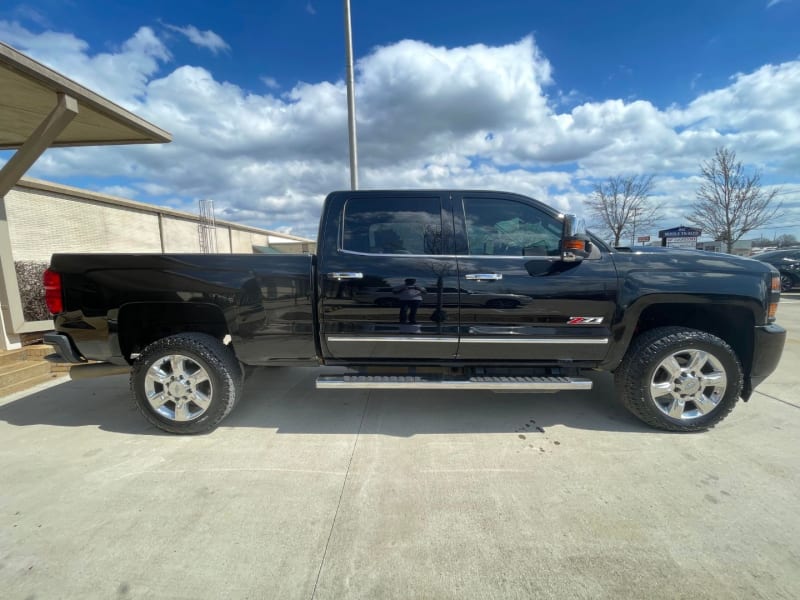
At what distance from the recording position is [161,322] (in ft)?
10.8

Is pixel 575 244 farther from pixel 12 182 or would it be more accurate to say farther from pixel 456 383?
pixel 12 182

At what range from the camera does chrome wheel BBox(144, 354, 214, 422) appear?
3107mm

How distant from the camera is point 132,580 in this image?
1.76 metres

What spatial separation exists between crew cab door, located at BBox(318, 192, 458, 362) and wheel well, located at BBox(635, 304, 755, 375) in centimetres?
188

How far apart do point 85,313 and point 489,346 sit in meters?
3.46

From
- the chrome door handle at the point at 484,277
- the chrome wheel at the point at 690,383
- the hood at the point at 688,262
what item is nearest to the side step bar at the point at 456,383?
the chrome wheel at the point at 690,383

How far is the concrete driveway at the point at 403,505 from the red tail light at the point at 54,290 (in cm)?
114

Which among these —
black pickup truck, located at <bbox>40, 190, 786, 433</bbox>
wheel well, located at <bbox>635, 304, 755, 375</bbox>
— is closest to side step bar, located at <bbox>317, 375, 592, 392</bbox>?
black pickup truck, located at <bbox>40, 190, 786, 433</bbox>

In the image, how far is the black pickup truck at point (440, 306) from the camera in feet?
9.86

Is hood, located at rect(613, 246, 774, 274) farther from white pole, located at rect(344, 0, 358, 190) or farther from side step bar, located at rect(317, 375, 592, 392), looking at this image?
white pole, located at rect(344, 0, 358, 190)

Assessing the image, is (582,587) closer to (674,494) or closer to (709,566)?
(709,566)

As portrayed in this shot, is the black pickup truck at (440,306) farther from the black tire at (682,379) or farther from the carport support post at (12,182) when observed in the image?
the carport support post at (12,182)

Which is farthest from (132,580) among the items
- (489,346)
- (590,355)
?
(590,355)

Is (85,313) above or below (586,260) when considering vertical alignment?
below
